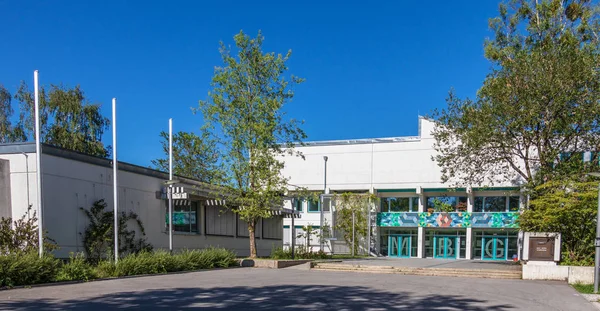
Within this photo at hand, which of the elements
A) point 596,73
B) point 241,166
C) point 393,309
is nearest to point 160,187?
point 241,166

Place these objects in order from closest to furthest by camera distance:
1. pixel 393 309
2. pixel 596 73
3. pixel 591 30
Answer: pixel 393 309, pixel 596 73, pixel 591 30

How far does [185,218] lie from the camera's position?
24.3 meters

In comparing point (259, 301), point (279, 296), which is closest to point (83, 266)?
point (279, 296)

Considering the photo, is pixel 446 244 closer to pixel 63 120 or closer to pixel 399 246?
pixel 399 246

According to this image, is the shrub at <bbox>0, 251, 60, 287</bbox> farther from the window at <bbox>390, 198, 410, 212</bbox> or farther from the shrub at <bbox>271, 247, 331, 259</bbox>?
the window at <bbox>390, 198, 410, 212</bbox>

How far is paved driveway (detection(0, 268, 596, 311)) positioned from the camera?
9734mm

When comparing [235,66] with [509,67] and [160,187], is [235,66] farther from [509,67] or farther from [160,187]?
[509,67]

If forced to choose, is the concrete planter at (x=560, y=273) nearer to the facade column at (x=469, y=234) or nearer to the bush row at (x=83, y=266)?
the bush row at (x=83, y=266)

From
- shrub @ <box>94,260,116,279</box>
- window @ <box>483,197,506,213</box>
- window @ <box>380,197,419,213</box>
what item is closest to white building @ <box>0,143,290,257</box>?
shrub @ <box>94,260,116,279</box>

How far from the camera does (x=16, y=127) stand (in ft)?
117

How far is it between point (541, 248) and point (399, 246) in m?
24.9

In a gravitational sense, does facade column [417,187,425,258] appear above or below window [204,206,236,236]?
below

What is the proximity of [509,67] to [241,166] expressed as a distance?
12.8 metres

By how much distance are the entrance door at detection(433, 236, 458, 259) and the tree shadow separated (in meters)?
29.7
